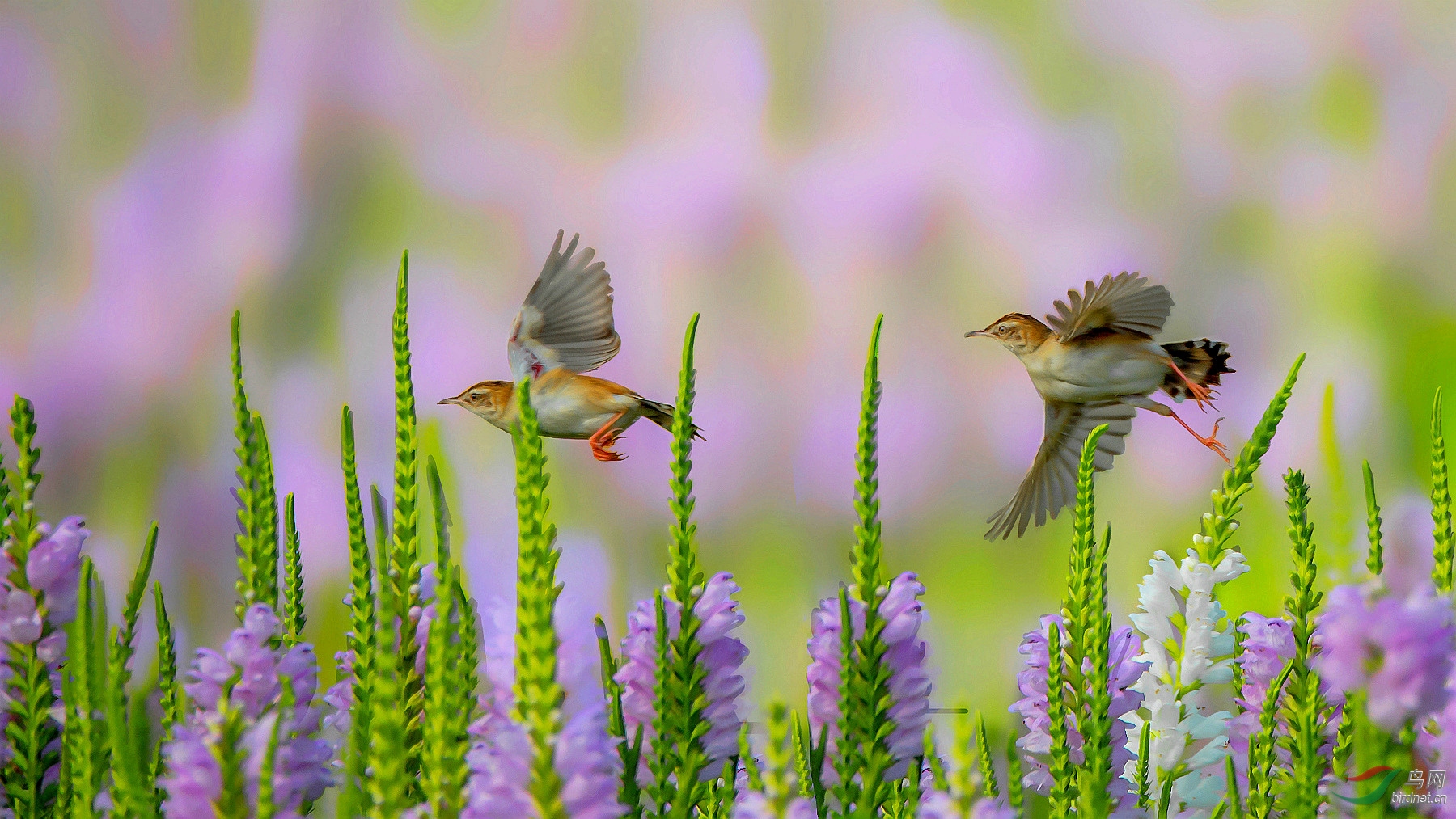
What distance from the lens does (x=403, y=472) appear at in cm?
30

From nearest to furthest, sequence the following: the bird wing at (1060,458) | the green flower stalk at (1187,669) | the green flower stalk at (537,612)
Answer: the green flower stalk at (537,612) → the green flower stalk at (1187,669) → the bird wing at (1060,458)

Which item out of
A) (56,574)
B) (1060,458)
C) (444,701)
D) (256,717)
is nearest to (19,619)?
(56,574)

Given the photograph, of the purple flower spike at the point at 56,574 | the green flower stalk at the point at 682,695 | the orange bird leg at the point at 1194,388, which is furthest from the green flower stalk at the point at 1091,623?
the orange bird leg at the point at 1194,388

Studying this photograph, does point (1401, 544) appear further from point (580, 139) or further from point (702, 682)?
point (580, 139)

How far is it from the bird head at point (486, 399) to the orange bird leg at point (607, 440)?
78 mm

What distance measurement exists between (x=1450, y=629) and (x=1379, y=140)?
876 mm

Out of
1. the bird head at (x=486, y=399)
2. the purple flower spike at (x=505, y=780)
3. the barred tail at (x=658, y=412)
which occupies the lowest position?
the purple flower spike at (x=505, y=780)

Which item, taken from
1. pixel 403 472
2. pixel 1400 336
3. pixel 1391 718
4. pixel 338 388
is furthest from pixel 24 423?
pixel 1400 336

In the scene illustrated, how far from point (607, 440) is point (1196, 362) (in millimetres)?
497

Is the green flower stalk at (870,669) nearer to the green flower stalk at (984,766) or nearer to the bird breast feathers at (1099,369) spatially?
the green flower stalk at (984,766)

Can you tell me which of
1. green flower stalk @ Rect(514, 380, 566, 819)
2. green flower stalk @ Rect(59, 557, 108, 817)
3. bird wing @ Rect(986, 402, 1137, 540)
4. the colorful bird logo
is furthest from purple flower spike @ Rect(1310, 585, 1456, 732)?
bird wing @ Rect(986, 402, 1137, 540)

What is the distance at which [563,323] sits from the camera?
82cm

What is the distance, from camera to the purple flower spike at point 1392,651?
28 centimetres

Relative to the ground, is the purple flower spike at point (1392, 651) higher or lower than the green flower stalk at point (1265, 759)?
higher
